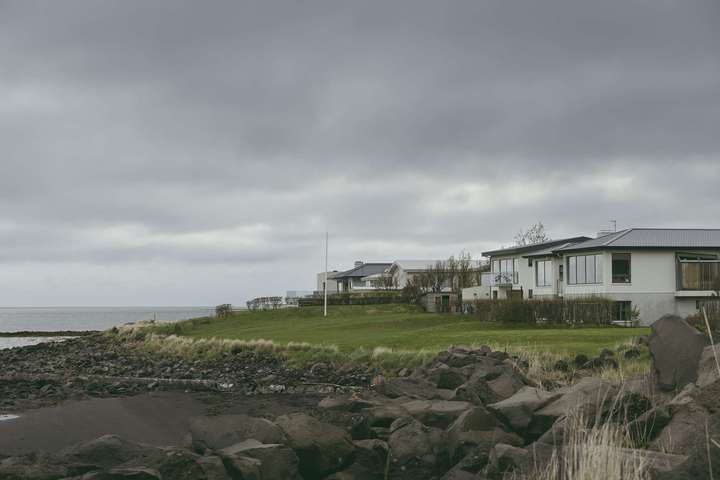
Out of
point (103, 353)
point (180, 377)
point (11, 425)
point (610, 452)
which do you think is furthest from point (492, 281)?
point (610, 452)

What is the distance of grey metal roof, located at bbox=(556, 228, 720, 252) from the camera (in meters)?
44.3

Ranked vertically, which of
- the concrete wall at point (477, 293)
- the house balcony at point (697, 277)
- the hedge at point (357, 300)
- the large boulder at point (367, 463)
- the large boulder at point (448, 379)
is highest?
the house balcony at point (697, 277)

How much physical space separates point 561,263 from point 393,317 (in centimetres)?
1172

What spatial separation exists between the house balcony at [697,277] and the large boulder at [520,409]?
33447mm

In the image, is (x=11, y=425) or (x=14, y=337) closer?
(x=11, y=425)

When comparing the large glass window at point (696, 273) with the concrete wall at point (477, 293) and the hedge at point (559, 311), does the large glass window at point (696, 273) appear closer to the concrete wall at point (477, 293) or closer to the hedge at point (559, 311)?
the hedge at point (559, 311)

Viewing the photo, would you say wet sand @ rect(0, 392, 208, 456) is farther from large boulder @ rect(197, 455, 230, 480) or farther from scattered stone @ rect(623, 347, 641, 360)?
scattered stone @ rect(623, 347, 641, 360)

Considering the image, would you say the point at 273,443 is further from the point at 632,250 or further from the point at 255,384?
the point at 632,250

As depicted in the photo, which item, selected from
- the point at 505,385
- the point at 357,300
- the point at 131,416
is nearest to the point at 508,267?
the point at 357,300

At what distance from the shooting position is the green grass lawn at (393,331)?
28359mm

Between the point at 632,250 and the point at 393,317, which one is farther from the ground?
the point at 632,250

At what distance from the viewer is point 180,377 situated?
29016 mm

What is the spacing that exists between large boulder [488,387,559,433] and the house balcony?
1317 inches

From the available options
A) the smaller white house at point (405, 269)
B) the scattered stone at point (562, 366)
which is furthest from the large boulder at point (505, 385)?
the smaller white house at point (405, 269)
